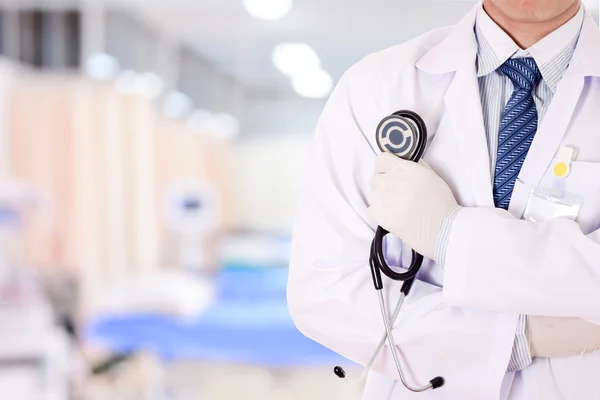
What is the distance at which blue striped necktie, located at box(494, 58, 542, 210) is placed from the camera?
1027mm

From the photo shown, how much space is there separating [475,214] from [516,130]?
16 cm

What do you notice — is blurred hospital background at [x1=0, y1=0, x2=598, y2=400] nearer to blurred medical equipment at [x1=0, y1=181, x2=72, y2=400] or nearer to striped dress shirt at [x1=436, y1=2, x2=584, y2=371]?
blurred medical equipment at [x1=0, y1=181, x2=72, y2=400]

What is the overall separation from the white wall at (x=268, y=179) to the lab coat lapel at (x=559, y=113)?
12.9ft

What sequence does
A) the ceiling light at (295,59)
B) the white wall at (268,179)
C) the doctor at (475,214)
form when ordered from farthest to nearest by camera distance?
the white wall at (268,179), the ceiling light at (295,59), the doctor at (475,214)

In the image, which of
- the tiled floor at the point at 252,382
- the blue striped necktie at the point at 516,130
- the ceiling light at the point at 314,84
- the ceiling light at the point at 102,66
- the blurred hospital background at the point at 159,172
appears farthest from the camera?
the ceiling light at the point at 102,66

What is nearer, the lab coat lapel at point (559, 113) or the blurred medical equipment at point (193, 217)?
the lab coat lapel at point (559, 113)

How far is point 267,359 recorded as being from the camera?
11.8 feet

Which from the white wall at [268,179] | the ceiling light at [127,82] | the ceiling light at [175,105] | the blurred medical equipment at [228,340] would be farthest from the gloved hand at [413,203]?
the ceiling light at [175,105]

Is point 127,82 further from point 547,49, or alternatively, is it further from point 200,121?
point 547,49

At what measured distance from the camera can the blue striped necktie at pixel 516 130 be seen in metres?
1.03

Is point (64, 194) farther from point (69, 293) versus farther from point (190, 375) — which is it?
point (190, 375)

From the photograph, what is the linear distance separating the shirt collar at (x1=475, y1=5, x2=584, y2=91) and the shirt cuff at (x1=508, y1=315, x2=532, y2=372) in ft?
1.06

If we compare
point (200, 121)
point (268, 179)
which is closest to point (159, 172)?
point (200, 121)

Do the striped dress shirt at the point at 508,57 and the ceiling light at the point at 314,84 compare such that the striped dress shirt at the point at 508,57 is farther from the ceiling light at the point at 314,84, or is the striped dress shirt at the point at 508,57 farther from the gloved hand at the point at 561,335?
the ceiling light at the point at 314,84
